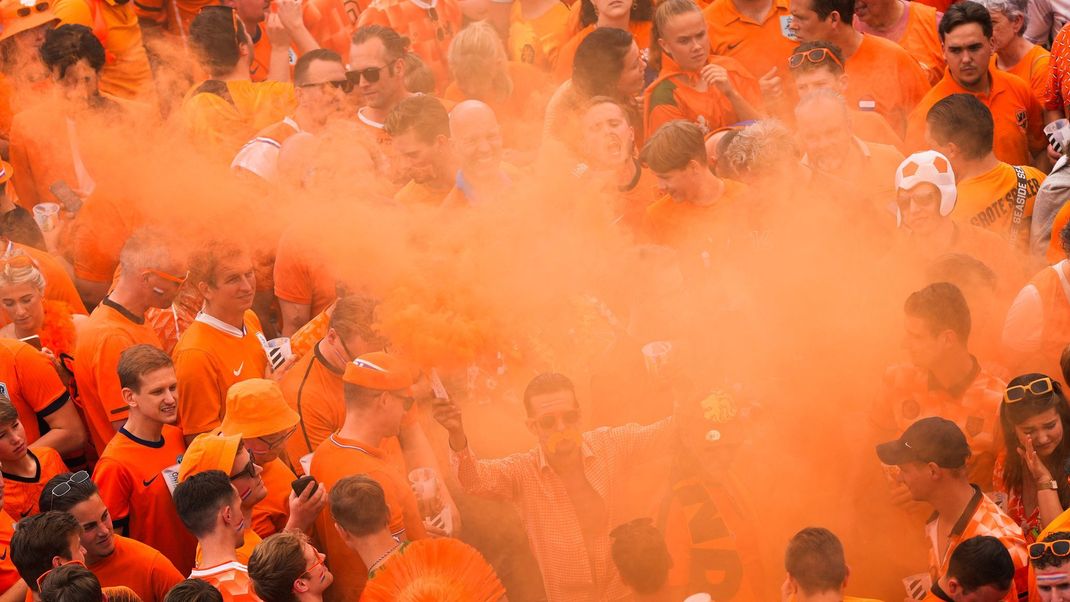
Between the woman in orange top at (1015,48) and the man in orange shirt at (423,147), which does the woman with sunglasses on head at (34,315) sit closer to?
the man in orange shirt at (423,147)

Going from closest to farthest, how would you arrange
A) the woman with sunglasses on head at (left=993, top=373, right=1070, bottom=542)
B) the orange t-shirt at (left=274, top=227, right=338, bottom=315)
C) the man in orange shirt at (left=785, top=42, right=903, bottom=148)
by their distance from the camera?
the woman with sunglasses on head at (left=993, top=373, right=1070, bottom=542), the orange t-shirt at (left=274, top=227, right=338, bottom=315), the man in orange shirt at (left=785, top=42, right=903, bottom=148)

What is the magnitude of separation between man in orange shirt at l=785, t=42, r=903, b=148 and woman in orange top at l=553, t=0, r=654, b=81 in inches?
38.9

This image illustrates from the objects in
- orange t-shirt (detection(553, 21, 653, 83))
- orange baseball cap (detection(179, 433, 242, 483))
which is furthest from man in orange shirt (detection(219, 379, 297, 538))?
orange t-shirt (detection(553, 21, 653, 83))

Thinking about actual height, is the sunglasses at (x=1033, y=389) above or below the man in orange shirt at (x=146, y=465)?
below

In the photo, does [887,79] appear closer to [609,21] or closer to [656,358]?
[609,21]

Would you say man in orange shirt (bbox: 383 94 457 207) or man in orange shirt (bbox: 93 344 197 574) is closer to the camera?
man in orange shirt (bbox: 93 344 197 574)

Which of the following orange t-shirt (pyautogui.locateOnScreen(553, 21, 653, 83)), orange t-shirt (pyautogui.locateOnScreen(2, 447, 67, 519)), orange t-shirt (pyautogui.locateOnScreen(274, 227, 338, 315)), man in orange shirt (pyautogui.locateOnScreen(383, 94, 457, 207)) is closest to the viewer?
orange t-shirt (pyautogui.locateOnScreen(2, 447, 67, 519))

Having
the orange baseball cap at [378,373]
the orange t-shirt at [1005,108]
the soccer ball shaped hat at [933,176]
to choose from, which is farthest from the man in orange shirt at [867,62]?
the orange baseball cap at [378,373]

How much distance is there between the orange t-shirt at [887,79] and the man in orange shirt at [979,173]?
2.51 ft

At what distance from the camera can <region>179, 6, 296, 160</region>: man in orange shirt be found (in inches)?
289

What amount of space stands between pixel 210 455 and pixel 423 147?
90.0 inches

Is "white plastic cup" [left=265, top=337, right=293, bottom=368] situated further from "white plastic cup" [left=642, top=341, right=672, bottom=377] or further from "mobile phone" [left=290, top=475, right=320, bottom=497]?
"white plastic cup" [left=642, top=341, right=672, bottom=377]

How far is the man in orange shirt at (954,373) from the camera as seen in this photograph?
5340 mm

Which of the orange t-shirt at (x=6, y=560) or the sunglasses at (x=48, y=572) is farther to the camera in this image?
the orange t-shirt at (x=6, y=560)
